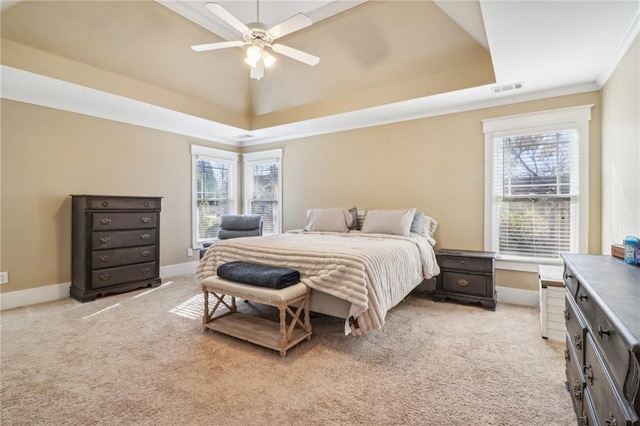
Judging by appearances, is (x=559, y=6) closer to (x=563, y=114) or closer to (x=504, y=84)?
(x=504, y=84)

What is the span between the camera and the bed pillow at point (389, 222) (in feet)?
12.0

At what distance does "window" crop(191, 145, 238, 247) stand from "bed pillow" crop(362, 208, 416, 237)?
9.85ft

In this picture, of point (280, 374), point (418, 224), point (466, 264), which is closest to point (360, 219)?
point (418, 224)

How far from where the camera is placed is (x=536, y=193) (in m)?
3.49

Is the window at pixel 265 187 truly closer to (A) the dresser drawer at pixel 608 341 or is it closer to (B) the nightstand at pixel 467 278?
(B) the nightstand at pixel 467 278

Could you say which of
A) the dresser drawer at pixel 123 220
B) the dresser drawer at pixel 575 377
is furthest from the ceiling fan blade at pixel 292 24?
the dresser drawer at pixel 123 220

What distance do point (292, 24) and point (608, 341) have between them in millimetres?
2610

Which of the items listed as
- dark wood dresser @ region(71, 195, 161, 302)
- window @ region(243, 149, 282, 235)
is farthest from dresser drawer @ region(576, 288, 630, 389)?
window @ region(243, 149, 282, 235)

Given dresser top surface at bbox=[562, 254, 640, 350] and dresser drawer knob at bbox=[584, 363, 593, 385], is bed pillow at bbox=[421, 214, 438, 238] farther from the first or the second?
dresser drawer knob at bbox=[584, 363, 593, 385]

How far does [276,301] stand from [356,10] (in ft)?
10.3

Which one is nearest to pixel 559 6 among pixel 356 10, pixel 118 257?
pixel 356 10

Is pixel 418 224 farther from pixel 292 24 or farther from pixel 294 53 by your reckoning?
pixel 292 24

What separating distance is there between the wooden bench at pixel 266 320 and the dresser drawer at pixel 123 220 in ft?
6.31

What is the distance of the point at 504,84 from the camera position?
3.22 m
